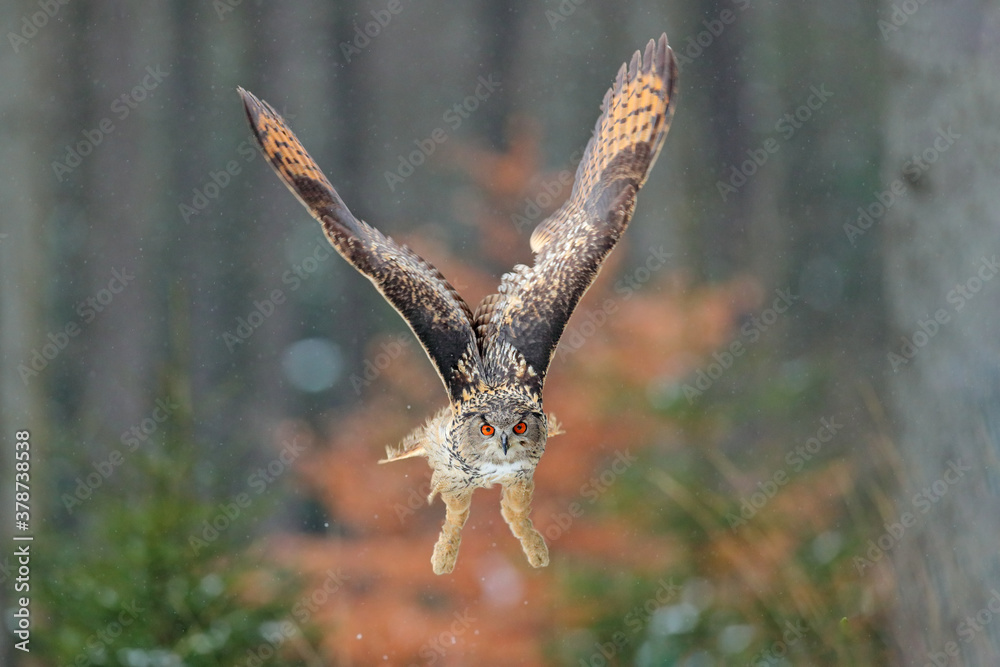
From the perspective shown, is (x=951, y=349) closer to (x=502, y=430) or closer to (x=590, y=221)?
(x=590, y=221)

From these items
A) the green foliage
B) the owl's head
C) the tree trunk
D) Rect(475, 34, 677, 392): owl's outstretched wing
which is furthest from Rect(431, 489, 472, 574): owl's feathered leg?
the tree trunk

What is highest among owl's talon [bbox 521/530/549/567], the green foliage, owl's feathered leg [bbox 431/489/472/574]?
the green foliage

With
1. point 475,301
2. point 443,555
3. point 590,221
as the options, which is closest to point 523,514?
point 443,555

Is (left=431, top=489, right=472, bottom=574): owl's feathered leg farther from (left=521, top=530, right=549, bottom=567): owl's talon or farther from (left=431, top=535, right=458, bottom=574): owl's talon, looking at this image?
(left=521, top=530, right=549, bottom=567): owl's talon

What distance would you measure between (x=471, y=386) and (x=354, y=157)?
7.10m

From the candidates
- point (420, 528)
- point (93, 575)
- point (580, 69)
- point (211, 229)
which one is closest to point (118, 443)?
point (93, 575)

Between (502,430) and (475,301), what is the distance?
13.7 feet

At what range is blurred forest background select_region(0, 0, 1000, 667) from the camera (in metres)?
5.55

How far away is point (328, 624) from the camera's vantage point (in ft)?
18.8

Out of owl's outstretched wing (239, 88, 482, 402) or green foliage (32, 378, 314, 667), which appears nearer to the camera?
owl's outstretched wing (239, 88, 482, 402)

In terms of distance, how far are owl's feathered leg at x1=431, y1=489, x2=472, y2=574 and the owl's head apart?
0.86ft

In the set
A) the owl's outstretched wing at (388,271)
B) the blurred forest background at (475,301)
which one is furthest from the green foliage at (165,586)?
the owl's outstretched wing at (388,271)

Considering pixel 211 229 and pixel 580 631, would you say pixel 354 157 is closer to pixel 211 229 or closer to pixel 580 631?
pixel 211 229

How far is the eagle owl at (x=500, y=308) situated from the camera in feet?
12.2
